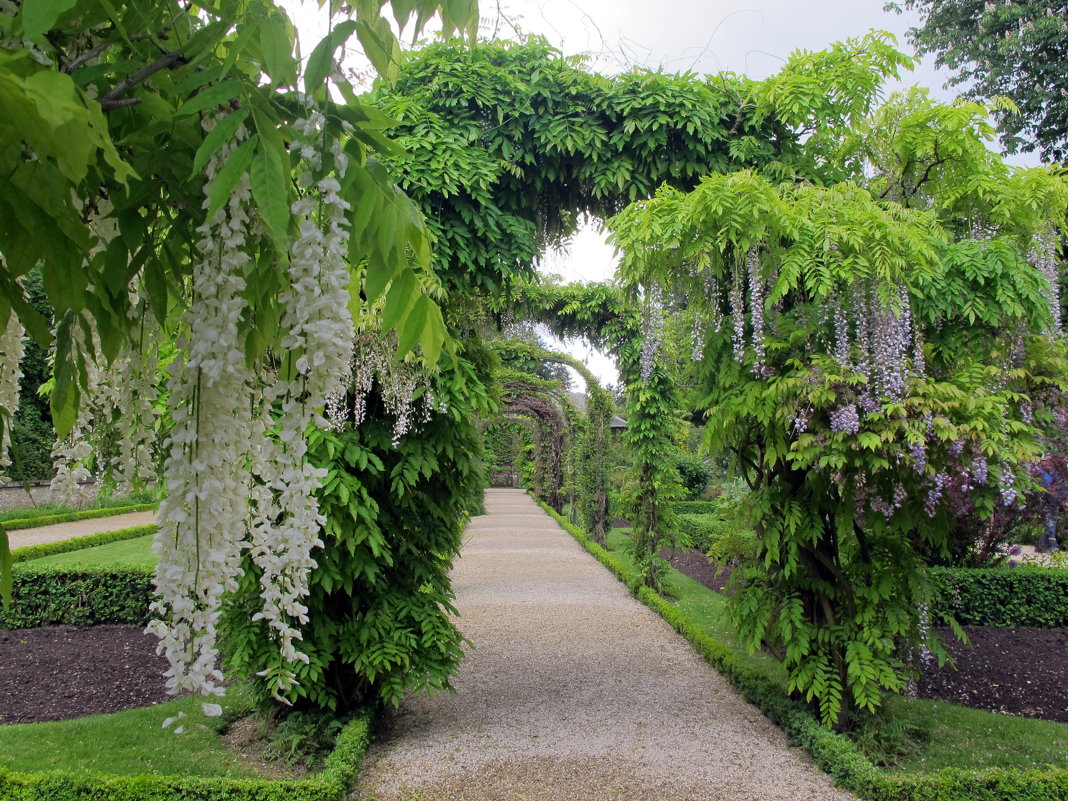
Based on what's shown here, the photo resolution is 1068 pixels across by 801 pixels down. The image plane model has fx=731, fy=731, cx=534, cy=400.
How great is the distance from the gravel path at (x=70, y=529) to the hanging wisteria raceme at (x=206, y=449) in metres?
13.1

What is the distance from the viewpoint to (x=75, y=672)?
615 cm

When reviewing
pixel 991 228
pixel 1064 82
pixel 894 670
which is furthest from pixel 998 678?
pixel 1064 82

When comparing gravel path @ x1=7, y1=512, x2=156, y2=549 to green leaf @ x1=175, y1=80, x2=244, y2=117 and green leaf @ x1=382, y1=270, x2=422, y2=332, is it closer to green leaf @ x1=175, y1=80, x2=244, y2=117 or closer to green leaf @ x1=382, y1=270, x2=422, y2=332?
green leaf @ x1=382, y1=270, x2=422, y2=332

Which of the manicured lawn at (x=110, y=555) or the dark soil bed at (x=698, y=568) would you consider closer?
the manicured lawn at (x=110, y=555)

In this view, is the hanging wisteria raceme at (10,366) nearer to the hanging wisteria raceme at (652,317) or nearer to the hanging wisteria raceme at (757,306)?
the hanging wisteria raceme at (757,306)

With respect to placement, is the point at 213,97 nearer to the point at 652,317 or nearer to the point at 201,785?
the point at 201,785

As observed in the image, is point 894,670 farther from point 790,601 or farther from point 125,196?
point 125,196

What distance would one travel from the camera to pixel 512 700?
5.62 meters

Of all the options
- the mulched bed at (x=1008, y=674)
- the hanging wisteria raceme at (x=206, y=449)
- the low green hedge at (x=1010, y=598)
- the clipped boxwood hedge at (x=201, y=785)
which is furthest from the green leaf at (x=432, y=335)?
the low green hedge at (x=1010, y=598)

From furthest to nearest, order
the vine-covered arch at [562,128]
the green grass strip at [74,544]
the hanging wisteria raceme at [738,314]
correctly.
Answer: the green grass strip at [74,544] → the vine-covered arch at [562,128] → the hanging wisteria raceme at [738,314]

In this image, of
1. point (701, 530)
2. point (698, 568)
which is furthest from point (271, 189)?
point (701, 530)

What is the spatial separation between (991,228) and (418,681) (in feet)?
15.5

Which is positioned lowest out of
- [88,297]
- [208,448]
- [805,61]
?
[208,448]

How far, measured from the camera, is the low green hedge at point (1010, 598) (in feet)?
25.7
